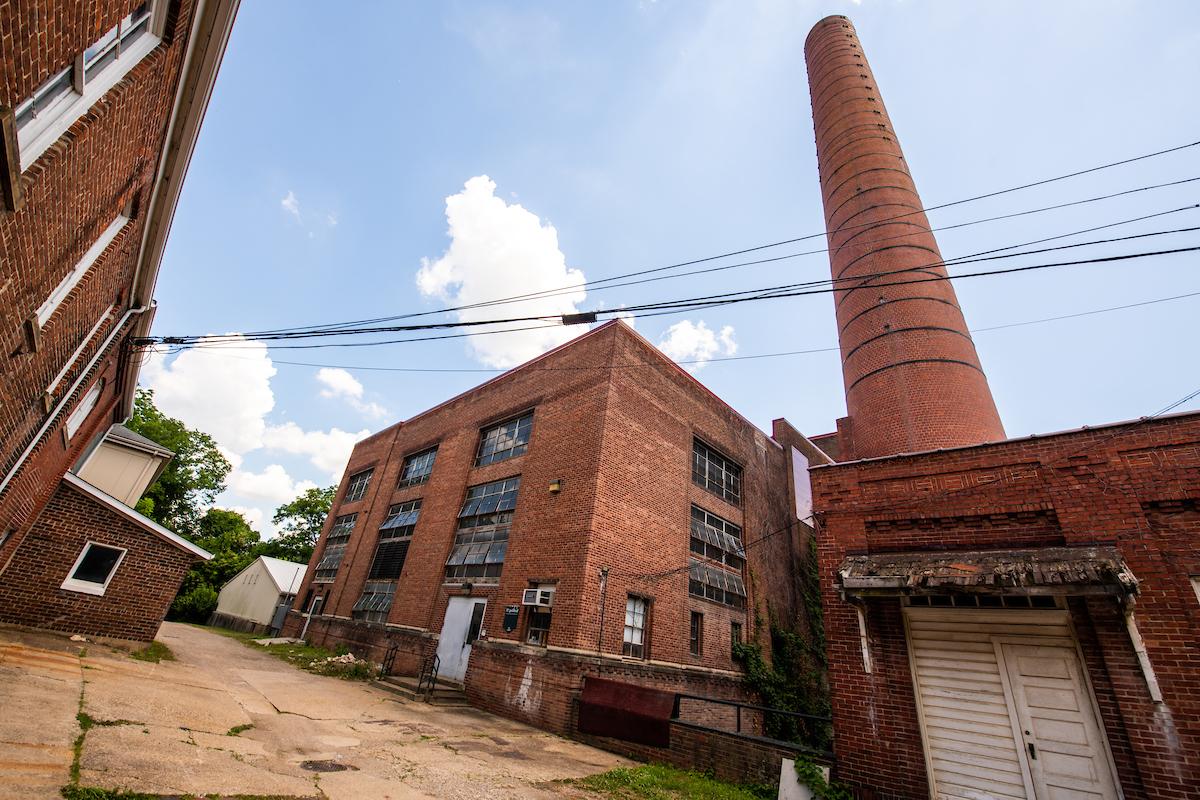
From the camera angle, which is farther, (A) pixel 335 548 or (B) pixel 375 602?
(A) pixel 335 548

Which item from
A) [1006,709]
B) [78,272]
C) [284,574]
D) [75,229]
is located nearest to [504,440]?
[78,272]

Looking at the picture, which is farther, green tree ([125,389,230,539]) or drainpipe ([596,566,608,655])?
green tree ([125,389,230,539])

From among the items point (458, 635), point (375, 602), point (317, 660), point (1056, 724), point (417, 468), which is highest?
point (417, 468)

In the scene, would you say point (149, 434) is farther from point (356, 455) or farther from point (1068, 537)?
point (1068, 537)

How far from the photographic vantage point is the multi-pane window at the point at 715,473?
1698cm

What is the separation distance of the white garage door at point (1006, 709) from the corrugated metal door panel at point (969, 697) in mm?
10

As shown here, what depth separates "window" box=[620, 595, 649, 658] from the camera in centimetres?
1253

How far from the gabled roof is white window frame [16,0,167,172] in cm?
3150

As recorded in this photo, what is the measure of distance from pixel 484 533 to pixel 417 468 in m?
7.46

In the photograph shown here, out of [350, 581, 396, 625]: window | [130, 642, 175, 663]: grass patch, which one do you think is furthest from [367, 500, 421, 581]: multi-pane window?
[130, 642, 175, 663]: grass patch

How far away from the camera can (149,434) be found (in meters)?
33.8

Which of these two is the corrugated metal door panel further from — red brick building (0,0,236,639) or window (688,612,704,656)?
red brick building (0,0,236,639)

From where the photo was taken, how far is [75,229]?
4.89 metres

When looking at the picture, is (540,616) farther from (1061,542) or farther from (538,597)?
(1061,542)
